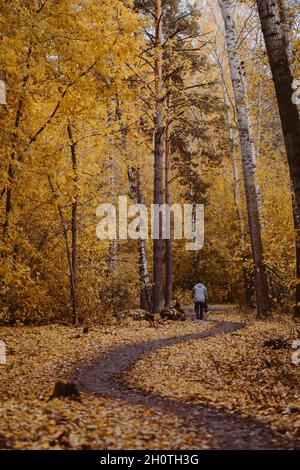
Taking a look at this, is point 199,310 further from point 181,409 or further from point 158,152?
point 181,409

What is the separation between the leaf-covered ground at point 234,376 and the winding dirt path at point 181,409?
22 cm

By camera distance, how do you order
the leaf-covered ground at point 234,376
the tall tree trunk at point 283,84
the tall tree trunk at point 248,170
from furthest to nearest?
the tall tree trunk at point 248,170 < the tall tree trunk at point 283,84 < the leaf-covered ground at point 234,376

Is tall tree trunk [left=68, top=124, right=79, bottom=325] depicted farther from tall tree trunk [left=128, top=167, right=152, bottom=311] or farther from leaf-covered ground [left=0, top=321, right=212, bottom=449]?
tall tree trunk [left=128, top=167, right=152, bottom=311]

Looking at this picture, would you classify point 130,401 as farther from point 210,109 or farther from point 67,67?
point 210,109

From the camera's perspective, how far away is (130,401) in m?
8.19

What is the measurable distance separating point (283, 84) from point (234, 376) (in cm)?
537

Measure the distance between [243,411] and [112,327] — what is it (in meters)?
10.3

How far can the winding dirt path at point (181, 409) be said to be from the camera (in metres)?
6.12

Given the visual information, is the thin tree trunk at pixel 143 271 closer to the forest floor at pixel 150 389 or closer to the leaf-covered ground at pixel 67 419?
the forest floor at pixel 150 389

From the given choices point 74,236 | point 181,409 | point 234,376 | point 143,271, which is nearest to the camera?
point 181,409

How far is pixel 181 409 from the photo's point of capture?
7711mm

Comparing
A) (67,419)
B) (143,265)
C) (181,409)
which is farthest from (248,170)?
(67,419)

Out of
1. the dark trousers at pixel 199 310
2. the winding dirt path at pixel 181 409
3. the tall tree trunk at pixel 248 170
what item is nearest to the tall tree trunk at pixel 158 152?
the dark trousers at pixel 199 310

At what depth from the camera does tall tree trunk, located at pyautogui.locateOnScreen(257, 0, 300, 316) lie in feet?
29.5
